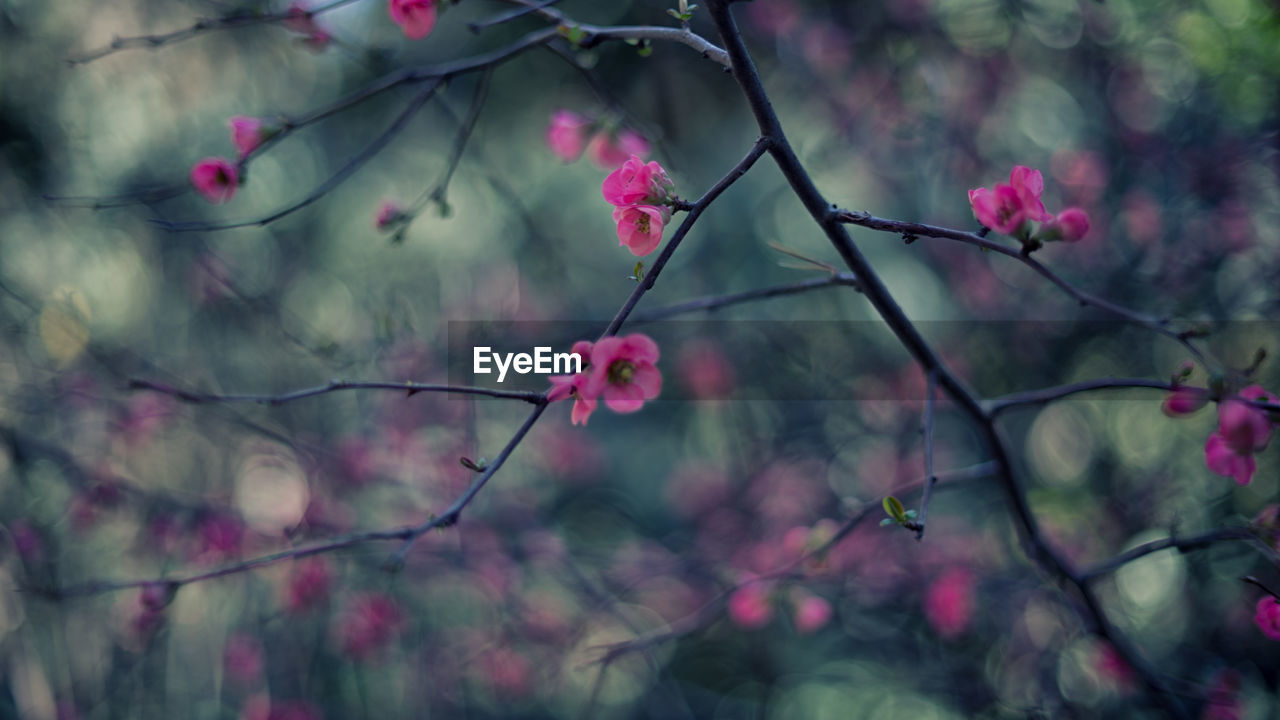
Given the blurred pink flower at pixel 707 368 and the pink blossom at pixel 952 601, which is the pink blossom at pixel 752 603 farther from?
the blurred pink flower at pixel 707 368

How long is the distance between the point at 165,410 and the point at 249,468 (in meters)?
0.53

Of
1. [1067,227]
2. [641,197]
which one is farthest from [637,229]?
[1067,227]

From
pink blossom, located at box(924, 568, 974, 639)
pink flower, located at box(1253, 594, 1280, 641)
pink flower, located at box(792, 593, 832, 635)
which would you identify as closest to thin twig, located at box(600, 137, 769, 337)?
pink flower, located at box(1253, 594, 1280, 641)

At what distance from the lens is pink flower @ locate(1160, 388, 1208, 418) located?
97 centimetres

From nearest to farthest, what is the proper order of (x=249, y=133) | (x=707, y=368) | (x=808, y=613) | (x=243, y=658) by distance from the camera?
(x=249, y=133), (x=808, y=613), (x=243, y=658), (x=707, y=368)

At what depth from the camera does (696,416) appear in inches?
156

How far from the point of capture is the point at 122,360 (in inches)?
109

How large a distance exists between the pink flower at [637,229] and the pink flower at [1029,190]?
463 millimetres

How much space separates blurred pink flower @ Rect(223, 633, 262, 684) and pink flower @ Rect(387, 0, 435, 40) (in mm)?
2321

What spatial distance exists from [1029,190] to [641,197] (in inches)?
20.2

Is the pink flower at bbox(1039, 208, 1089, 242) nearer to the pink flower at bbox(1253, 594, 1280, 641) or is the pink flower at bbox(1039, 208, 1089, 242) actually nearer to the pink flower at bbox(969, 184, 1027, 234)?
the pink flower at bbox(969, 184, 1027, 234)

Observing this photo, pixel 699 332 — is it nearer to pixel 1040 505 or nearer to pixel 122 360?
pixel 1040 505

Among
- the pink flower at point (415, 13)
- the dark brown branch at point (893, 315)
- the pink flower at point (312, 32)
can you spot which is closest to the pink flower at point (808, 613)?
the dark brown branch at point (893, 315)

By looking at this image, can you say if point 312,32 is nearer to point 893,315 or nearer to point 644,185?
point 644,185
